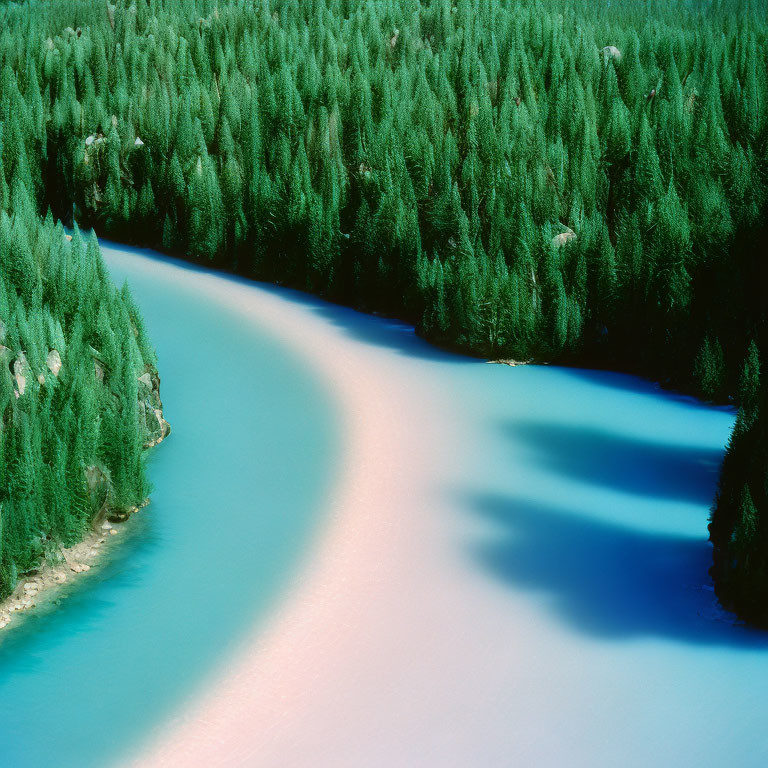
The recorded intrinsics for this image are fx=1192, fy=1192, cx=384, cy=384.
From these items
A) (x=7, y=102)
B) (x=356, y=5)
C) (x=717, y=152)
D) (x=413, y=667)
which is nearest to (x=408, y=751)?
(x=413, y=667)

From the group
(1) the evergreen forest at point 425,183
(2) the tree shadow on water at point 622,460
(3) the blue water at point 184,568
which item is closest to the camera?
(3) the blue water at point 184,568

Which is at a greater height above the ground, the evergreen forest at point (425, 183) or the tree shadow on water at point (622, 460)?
the evergreen forest at point (425, 183)

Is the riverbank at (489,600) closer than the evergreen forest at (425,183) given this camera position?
Yes

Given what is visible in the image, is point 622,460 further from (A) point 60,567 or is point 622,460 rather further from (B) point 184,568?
(A) point 60,567

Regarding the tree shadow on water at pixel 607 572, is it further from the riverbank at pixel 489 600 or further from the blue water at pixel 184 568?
the blue water at pixel 184 568

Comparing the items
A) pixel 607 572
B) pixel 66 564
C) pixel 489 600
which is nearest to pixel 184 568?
pixel 66 564

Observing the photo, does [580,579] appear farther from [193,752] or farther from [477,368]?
[477,368]

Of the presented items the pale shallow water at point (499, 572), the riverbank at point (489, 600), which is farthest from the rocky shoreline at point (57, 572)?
the riverbank at point (489, 600)

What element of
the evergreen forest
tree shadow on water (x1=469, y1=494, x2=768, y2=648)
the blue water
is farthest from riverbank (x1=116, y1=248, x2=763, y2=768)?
the evergreen forest
